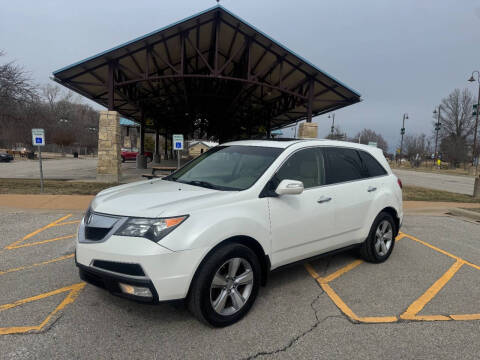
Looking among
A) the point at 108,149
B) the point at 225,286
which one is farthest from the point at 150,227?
the point at 108,149

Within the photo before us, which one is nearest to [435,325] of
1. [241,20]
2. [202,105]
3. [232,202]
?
[232,202]

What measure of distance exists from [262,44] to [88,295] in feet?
42.2

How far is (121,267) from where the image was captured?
2.56m

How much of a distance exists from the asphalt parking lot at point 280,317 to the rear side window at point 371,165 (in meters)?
1.35

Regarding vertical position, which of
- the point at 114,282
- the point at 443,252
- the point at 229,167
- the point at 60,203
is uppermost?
the point at 229,167

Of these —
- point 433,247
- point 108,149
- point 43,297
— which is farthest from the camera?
point 108,149

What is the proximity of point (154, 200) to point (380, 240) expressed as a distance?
3404 millimetres

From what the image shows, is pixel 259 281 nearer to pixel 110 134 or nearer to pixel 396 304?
pixel 396 304

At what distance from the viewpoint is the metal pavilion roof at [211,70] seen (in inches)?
504

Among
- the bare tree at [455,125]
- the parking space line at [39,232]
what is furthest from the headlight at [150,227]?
the bare tree at [455,125]

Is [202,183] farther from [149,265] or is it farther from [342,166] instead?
[342,166]

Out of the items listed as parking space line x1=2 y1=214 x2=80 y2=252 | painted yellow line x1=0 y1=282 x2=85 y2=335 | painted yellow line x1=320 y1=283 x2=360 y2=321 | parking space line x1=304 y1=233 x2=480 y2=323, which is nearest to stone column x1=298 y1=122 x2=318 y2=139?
parking space line x1=304 y1=233 x2=480 y2=323

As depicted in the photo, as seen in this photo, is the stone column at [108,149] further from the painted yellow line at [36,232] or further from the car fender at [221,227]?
the car fender at [221,227]

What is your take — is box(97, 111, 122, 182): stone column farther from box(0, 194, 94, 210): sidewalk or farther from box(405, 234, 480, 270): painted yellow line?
box(405, 234, 480, 270): painted yellow line
